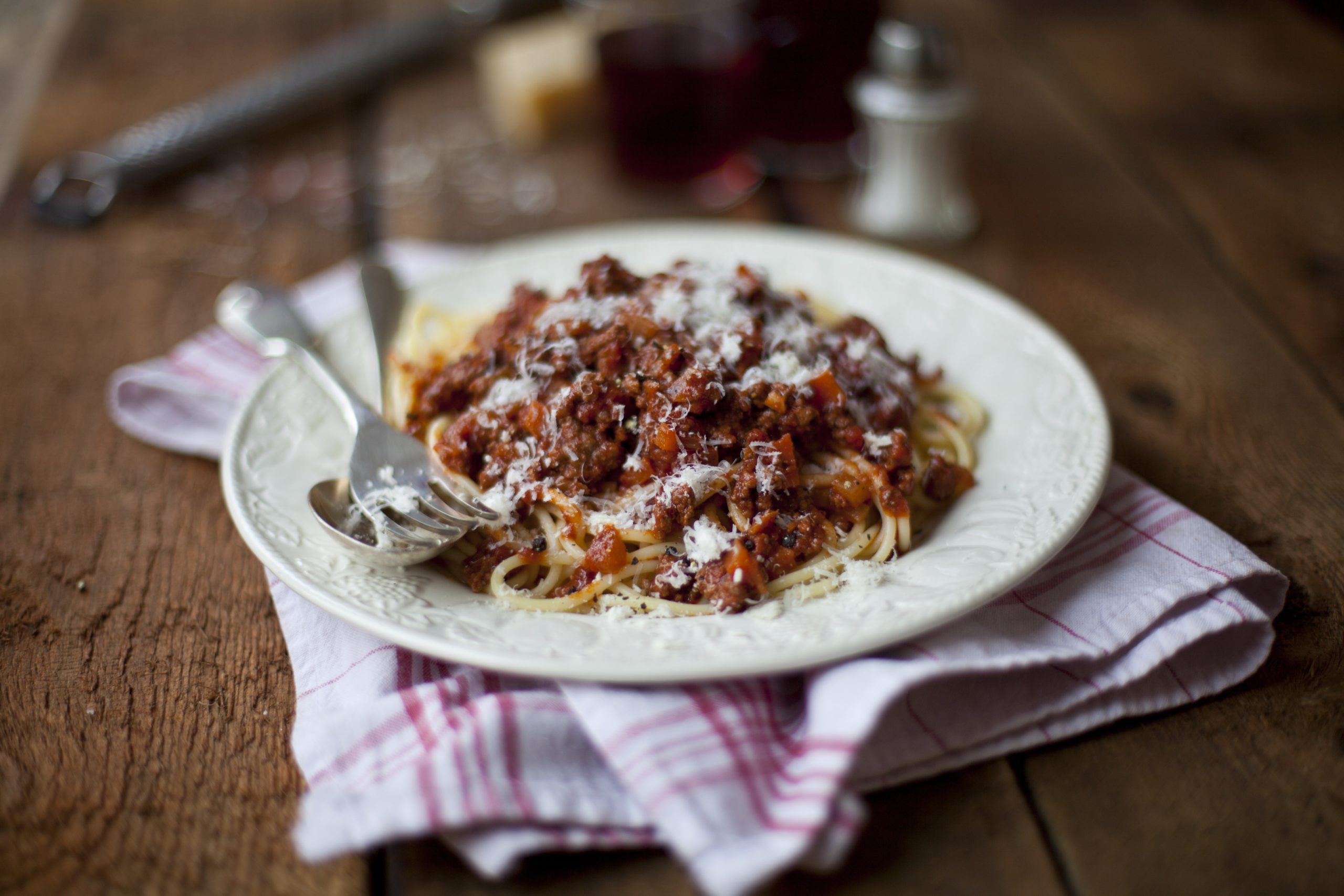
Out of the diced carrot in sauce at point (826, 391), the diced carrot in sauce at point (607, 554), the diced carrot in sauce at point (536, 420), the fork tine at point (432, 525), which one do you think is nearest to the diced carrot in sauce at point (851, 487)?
the diced carrot in sauce at point (826, 391)

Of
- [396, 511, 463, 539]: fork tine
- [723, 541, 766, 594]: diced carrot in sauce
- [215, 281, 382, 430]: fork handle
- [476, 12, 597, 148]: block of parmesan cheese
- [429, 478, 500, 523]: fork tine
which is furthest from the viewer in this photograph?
[476, 12, 597, 148]: block of parmesan cheese

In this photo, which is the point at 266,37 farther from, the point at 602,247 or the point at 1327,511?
the point at 1327,511

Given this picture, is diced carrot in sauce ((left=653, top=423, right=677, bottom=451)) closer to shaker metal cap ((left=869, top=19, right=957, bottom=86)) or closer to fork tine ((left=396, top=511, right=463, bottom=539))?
fork tine ((left=396, top=511, right=463, bottom=539))

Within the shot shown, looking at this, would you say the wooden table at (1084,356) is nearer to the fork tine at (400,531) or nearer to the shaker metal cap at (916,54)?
the fork tine at (400,531)

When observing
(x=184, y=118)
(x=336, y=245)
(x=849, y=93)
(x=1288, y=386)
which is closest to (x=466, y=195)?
(x=336, y=245)

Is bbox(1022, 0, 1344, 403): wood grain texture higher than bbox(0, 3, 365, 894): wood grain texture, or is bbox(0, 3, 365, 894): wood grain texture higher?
bbox(0, 3, 365, 894): wood grain texture

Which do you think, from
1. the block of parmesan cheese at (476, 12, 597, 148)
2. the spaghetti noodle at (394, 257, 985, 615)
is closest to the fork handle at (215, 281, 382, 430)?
the spaghetti noodle at (394, 257, 985, 615)
